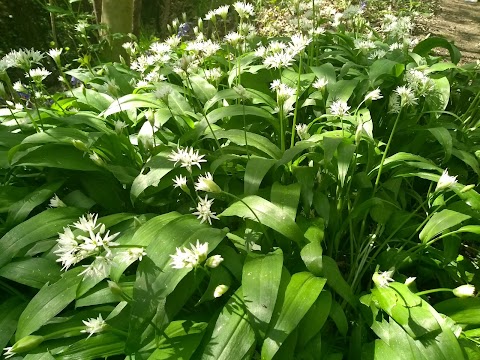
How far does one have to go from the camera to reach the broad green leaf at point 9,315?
1576mm

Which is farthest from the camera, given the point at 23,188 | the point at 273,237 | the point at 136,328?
the point at 23,188

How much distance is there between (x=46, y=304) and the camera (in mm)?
1521

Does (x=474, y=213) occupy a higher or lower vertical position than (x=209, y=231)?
lower

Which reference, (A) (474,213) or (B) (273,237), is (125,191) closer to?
(B) (273,237)

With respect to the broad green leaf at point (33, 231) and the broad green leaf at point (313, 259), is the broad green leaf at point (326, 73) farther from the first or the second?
the broad green leaf at point (33, 231)

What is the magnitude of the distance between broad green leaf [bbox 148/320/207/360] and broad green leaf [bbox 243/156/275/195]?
54 centimetres

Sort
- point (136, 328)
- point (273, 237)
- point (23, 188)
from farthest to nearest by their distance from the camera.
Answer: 1. point (23, 188)
2. point (273, 237)
3. point (136, 328)

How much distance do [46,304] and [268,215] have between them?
2.58 feet

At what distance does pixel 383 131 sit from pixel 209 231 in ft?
4.72

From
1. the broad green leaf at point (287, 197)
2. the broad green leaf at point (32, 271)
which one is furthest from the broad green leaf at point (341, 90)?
the broad green leaf at point (32, 271)

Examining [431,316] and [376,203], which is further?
[376,203]

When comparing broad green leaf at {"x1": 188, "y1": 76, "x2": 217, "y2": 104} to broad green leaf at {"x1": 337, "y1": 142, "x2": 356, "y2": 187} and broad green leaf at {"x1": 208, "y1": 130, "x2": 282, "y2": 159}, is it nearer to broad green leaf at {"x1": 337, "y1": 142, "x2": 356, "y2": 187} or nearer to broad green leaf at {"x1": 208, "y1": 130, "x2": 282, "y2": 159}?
broad green leaf at {"x1": 208, "y1": 130, "x2": 282, "y2": 159}

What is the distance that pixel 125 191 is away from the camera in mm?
2141

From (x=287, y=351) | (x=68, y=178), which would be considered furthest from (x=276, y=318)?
(x=68, y=178)
